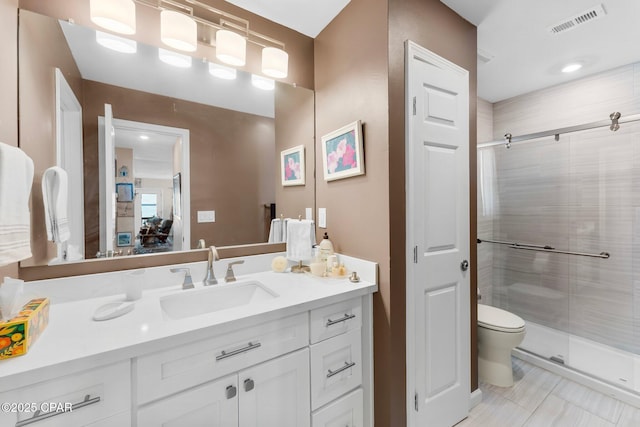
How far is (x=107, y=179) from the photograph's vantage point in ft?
4.17

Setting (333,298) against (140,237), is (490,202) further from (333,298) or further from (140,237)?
(140,237)

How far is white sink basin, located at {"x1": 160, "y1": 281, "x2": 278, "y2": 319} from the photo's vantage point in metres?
1.22

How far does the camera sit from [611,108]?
2225 millimetres

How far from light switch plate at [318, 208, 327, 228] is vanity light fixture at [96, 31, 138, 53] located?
133 centimetres

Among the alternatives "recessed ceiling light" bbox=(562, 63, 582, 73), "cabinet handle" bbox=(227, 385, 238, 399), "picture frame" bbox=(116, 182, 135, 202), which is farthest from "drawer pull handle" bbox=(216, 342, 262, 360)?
"recessed ceiling light" bbox=(562, 63, 582, 73)

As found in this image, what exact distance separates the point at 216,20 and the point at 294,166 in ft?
3.10

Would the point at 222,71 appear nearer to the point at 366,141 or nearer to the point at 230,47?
the point at 230,47

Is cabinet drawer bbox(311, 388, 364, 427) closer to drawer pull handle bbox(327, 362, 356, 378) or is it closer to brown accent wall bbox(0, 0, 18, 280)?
drawer pull handle bbox(327, 362, 356, 378)

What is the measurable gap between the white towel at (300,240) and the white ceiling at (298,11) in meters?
1.28

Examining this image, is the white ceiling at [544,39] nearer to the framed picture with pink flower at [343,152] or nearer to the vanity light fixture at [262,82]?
the framed picture with pink flower at [343,152]

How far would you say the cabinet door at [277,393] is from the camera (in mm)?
997

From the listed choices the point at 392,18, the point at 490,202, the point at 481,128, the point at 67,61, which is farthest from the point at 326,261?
the point at 481,128

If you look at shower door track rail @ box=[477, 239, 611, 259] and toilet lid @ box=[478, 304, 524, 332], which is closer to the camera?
toilet lid @ box=[478, 304, 524, 332]

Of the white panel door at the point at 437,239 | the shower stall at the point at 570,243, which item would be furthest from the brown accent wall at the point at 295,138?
the shower stall at the point at 570,243
